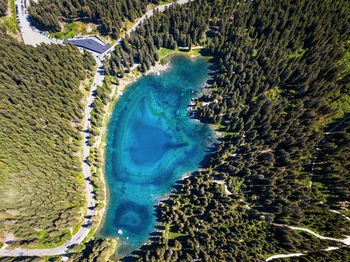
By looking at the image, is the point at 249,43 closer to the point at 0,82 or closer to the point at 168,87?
the point at 168,87

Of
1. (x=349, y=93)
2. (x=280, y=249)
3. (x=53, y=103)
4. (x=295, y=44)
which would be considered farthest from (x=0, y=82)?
(x=349, y=93)

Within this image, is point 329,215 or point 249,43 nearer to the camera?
point 329,215

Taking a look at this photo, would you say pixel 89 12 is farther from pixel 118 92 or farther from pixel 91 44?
pixel 118 92

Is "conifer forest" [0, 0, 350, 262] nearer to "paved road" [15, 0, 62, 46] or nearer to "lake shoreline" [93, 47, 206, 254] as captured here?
"lake shoreline" [93, 47, 206, 254]

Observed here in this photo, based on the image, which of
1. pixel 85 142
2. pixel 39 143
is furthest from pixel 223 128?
pixel 39 143

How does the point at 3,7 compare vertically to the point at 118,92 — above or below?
above

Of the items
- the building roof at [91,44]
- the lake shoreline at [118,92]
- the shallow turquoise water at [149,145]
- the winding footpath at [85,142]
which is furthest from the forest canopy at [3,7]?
the shallow turquoise water at [149,145]
